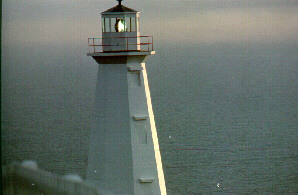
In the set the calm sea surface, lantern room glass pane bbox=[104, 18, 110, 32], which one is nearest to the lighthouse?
lantern room glass pane bbox=[104, 18, 110, 32]

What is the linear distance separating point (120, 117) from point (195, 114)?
10515mm

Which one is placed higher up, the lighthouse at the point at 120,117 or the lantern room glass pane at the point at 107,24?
the lantern room glass pane at the point at 107,24

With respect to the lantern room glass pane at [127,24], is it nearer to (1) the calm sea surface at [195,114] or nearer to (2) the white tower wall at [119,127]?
(2) the white tower wall at [119,127]

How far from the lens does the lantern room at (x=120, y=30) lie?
4961 millimetres

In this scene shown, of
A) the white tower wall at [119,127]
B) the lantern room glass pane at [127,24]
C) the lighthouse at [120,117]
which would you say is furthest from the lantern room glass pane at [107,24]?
the white tower wall at [119,127]

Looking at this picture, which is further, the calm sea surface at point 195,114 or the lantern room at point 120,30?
the calm sea surface at point 195,114

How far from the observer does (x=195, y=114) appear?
15273mm

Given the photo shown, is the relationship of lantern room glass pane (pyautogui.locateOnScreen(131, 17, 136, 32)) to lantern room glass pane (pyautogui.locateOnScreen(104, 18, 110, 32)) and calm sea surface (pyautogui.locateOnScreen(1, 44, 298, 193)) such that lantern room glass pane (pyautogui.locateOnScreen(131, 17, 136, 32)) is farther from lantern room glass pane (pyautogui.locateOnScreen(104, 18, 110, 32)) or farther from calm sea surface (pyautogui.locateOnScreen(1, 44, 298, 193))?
calm sea surface (pyautogui.locateOnScreen(1, 44, 298, 193))

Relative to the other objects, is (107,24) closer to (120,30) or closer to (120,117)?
(120,30)

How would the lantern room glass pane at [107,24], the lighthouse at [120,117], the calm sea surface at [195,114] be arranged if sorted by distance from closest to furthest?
the lighthouse at [120,117], the lantern room glass pane at [107,24], the calm sea surface at [195,114]

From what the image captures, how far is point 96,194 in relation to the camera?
192 inches

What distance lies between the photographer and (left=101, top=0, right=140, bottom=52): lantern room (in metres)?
4.96

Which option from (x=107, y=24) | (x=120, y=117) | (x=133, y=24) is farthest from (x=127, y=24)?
(x=120, y=117)

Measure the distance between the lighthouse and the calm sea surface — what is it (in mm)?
1286
